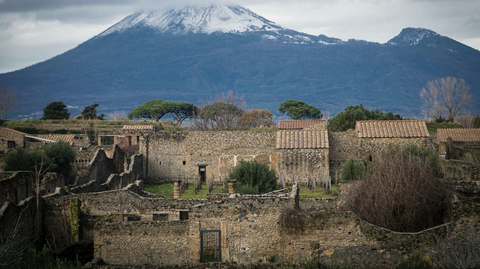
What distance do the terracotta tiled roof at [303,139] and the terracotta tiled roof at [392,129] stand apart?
7.13ft

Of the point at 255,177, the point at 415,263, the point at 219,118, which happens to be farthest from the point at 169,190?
the point at 219,118

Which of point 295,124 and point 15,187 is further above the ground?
point 295,124

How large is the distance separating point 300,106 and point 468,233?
76044mm

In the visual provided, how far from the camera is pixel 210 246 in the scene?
50.4 feet

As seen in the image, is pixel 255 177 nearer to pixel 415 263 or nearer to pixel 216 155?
pixel 216 155

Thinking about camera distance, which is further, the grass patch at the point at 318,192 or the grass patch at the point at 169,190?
the grass patch at the point at 169,190

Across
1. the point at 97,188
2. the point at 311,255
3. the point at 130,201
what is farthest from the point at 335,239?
the point at 97,188

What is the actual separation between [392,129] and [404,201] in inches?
683

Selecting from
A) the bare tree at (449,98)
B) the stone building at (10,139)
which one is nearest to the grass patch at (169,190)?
the stone building at (10,139)

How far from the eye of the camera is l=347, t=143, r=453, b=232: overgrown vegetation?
14805mm

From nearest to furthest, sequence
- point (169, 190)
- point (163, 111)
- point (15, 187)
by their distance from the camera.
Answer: point (15, 187) → point (169, 190) → point (163, 111)

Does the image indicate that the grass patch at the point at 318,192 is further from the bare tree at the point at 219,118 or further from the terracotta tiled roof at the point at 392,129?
the bare tree at the point at 219,118

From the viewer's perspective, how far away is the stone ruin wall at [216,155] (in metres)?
30.7

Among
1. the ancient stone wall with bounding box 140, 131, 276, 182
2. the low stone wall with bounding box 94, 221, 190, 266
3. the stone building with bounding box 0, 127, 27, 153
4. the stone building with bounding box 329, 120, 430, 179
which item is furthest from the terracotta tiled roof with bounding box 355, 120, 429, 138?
the stone building with bounding box 0, 127, 27, 153
